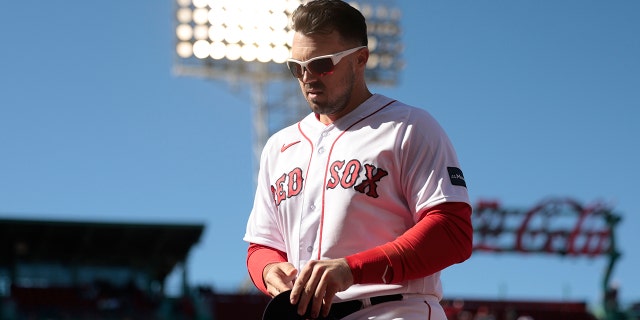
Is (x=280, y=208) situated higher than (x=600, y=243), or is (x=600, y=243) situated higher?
(x=280, y=208)

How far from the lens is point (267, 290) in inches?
113

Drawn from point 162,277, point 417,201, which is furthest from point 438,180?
point 162,277

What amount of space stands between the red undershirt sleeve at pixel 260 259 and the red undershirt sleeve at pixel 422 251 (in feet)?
1.36

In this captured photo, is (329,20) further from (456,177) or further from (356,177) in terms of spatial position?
(456,177)

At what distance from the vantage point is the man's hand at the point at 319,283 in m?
2.51

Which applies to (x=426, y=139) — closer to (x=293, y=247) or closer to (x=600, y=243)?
(x=293, y=247)

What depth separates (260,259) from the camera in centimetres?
301

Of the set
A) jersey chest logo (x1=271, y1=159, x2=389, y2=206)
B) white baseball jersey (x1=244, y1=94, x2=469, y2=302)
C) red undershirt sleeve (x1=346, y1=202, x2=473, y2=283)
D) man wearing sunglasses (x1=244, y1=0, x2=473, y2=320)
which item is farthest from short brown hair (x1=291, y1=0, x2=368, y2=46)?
red undershirt sleeve (x1=346, y1=202, x2=473, y2=283)

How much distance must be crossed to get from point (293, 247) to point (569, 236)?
29.8 m

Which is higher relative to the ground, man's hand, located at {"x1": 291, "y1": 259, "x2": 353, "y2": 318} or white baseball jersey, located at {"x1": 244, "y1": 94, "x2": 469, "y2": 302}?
white baseball jersey, located at {"x1": 244, "y1": 94, "x2": 469, "y2": 302}

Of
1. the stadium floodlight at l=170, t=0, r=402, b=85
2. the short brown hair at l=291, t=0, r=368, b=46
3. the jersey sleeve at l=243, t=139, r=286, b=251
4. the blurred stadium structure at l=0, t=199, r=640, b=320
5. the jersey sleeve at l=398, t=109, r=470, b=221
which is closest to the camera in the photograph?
the jersey sleeve at l=398, t=109, r=470, b=221

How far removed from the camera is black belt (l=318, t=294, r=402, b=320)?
2.76 m

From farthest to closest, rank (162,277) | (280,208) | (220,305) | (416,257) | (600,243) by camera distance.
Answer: (600,243)
(162,277)
(220,305)
(280,208)
(416,257)

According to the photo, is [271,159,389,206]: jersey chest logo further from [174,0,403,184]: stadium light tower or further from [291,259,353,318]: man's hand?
[174,0,403,184]: stadium light tower
